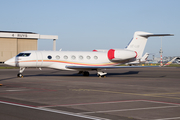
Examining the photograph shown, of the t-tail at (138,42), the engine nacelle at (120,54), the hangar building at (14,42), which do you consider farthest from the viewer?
the hangar building at (14,42)

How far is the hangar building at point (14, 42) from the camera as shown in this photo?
84.7 meters

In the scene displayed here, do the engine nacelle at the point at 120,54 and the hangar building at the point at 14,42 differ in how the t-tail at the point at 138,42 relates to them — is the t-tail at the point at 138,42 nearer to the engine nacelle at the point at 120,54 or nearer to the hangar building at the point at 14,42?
the engine nacelle at the point at 120,54

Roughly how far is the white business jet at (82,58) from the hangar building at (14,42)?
194 feet

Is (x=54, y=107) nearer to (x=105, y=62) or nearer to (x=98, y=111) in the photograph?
(x=98, y=111)

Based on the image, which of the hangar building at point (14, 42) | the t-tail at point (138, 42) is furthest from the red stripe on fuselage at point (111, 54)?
the hangar building at point (14, 42)

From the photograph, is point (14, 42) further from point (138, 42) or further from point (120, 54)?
point (120, 54)

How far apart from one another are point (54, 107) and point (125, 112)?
2762mm

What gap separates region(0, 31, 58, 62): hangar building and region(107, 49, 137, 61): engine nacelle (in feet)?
201

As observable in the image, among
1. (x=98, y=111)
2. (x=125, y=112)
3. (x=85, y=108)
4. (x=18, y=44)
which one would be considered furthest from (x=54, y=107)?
(x=18, y=44)

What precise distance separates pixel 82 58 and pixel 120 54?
15.3ft

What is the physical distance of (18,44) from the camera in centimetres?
8719

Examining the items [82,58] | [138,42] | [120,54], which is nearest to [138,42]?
[138,42]

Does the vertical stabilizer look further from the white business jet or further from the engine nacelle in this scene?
the engine nacelle

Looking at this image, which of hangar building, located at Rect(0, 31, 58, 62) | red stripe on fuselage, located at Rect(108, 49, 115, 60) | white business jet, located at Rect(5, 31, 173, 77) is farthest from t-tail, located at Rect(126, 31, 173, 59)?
hangar building, located at Rect(0, 31, 58, 62)
